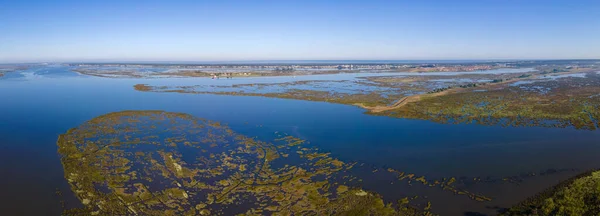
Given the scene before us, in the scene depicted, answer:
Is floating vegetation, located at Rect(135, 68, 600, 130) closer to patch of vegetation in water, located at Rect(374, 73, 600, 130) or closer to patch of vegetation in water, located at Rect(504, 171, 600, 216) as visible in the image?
patch of vegetation in water, located at Rect(374, 73, 600, 130)

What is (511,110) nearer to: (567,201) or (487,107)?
(487,107)

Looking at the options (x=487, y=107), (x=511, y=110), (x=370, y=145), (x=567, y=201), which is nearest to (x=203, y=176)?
(x=370, y=145)

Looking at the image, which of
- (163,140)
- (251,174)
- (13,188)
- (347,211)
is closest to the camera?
(347,211)

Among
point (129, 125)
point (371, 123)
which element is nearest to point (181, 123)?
point (129, 125)

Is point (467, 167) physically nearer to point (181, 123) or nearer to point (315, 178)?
point (315, 178)

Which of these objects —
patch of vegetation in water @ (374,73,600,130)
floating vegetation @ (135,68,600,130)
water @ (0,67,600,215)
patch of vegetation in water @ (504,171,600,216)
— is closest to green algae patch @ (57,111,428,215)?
water @ (0,67,600,215)

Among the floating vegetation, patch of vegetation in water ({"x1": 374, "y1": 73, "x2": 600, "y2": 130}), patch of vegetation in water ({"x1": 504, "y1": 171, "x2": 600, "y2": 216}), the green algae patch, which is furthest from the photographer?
the floating vegetation
